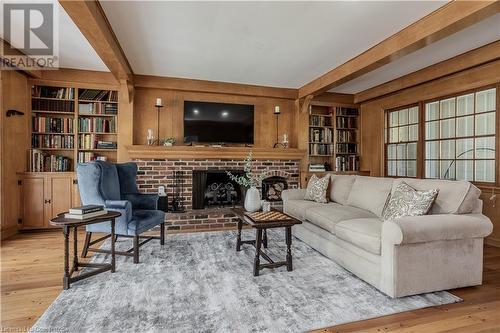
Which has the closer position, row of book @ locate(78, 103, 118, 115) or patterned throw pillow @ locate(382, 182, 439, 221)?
patterned throw pillow @ locate(382, 182, 439, 221)

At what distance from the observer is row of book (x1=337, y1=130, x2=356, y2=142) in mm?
5824

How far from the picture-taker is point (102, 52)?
10.1 ft

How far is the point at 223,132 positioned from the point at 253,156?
70cm

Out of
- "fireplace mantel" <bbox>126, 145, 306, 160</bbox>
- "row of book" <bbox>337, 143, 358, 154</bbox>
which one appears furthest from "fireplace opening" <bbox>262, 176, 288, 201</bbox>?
"row of book" <bbox>337, 143, 358, 154</bbox>

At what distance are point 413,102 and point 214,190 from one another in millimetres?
3880

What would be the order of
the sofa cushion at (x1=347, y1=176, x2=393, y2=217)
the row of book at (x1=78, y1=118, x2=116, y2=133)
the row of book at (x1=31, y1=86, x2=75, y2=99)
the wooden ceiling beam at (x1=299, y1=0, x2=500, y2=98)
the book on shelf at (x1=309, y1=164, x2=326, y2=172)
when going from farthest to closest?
1. the book on shelf at (x1=309, y1=164, x2=326, y2=172)
2. the row of book at (x1=78, y1=118, x2=116, y2=133)
3. the row of book at (x1=31, y1=86, x2=75, y2=99)
4. the sofa cushion at (x1=347, y1=176, x2=393, y2=217)
5. the wooden ceiling beam at (x1=299, y1=0, x2=500, y2=98)

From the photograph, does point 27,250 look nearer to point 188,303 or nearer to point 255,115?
point 188,303

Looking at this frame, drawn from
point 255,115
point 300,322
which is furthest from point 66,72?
point 300,322

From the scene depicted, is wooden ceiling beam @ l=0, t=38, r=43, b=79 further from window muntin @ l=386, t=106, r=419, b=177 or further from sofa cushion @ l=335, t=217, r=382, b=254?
window muntin @ l=386, t=106, r=419, b=177

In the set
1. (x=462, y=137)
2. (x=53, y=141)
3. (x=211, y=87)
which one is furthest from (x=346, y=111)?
(x=53, y=141)

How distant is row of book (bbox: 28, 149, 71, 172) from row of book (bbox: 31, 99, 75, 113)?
69 centimetres

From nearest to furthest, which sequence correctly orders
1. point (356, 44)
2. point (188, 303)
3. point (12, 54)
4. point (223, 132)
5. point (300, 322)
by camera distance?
point (300, 322), point (188, 303), point (356, 44), point (12, 54), point (223, 132)

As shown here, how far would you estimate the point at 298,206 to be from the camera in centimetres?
372

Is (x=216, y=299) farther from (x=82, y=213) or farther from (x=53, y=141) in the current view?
(x=53, y=141)
